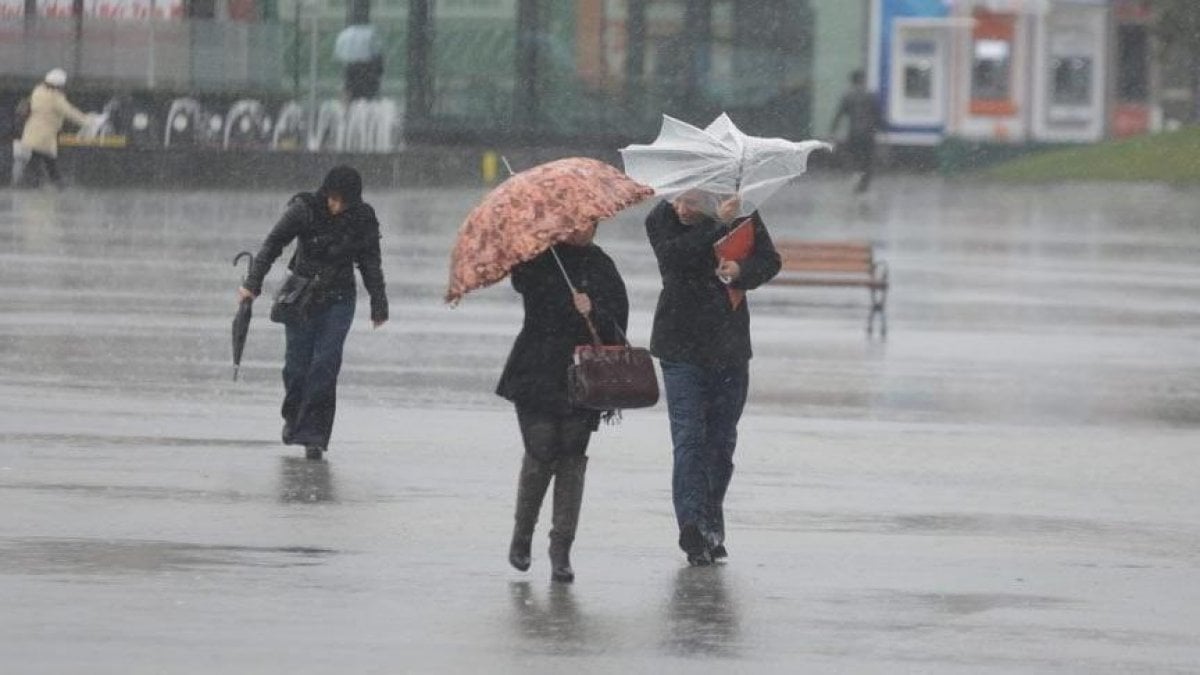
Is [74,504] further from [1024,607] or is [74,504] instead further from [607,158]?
[607,158]

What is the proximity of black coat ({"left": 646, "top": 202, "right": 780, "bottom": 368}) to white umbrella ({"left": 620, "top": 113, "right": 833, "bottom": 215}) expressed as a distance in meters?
0.16

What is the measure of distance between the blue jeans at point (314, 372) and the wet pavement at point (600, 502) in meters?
0.24

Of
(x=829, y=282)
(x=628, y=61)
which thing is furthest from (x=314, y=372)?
(x=628, y=61)

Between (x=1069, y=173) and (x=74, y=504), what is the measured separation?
4267 centimetres

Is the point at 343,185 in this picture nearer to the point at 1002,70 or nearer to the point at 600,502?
the point at 600,502

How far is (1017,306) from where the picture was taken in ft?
81.8

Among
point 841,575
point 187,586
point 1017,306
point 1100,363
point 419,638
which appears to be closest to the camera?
point 419,638

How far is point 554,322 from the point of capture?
10742 mm

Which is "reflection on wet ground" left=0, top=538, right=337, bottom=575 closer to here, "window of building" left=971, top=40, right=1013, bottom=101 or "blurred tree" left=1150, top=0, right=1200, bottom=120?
"blurred tree" left=1150, top=0, right=1200, bottom=120

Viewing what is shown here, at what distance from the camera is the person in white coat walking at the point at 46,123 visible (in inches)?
1436

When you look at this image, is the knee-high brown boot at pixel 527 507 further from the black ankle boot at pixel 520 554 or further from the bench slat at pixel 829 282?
the bench slat at pixel 829 282

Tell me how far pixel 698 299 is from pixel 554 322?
787mm

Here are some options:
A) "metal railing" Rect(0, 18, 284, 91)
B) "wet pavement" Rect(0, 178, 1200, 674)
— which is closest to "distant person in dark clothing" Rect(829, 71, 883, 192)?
"metal railing" Rect(0, 18, 284, 91)

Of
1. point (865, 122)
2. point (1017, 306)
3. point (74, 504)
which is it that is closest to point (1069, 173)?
point (865, 122)
